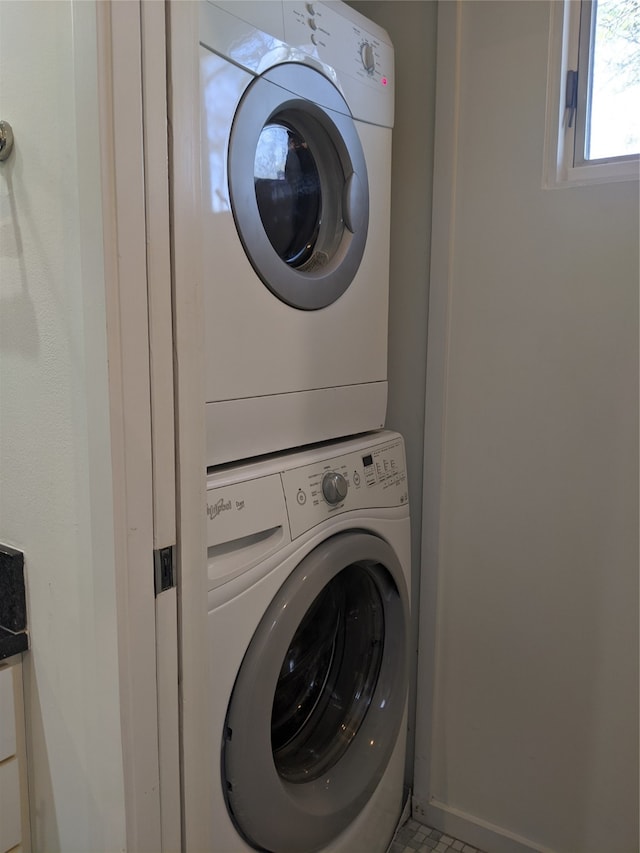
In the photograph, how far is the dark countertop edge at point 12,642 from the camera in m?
0.88

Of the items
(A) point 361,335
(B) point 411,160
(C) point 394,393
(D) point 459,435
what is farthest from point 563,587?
(B) point 411,160

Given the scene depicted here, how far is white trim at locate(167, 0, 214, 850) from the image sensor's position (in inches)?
29.0

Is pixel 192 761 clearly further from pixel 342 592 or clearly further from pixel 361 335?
pixel 361 335

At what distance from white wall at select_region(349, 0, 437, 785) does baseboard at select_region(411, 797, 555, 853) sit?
0.85 ft

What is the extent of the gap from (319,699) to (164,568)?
0.74m

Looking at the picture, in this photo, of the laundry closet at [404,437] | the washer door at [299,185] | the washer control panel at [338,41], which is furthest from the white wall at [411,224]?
the washer door at [299,185]

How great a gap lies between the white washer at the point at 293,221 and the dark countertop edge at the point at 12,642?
14.5 inches

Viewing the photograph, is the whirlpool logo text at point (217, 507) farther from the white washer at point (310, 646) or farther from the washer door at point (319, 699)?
the washer door at point (319, 699)

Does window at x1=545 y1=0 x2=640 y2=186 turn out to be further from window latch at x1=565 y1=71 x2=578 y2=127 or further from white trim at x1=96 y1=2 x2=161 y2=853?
white trim at x1=96 y1=2 x2=161 y2=853

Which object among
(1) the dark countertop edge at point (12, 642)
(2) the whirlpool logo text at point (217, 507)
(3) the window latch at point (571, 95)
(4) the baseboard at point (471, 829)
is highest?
(3) the window latch at point (571, 95)

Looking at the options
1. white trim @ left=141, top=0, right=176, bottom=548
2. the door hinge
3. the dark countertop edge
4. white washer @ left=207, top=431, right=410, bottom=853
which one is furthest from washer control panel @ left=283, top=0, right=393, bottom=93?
the dark countertop edge

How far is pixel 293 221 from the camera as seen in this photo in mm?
1200

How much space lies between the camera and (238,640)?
3.24ft

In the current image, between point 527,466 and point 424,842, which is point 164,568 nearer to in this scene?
point 527,466
